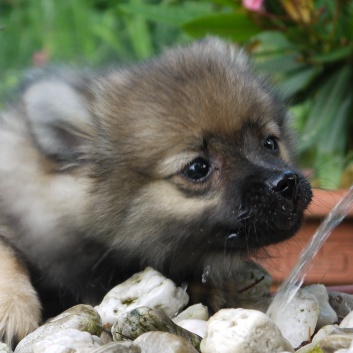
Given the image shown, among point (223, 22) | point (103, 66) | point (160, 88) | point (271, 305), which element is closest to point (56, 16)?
point (223, 22)

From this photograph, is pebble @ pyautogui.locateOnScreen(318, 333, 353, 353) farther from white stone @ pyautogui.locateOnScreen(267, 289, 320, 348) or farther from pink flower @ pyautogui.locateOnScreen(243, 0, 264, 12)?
pink flower @ pyautogui.locateOnScreen(243, 0, 264, 12)

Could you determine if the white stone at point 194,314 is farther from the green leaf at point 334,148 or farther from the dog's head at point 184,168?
the green leaf at point 334,148

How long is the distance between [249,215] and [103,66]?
1007mm

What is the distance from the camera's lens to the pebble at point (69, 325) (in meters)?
2.26

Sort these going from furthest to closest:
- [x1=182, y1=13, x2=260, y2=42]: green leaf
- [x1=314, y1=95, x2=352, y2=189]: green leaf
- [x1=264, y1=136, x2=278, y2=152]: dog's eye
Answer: [x1=182, y1=13, x2=260, y2=42]: green leaf, [x1=314, y1=95, x2=352, y2=189]: green leaf, [x1=264, y1=136, x2=278, y2=152]: dog's eye

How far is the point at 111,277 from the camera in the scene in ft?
9.36

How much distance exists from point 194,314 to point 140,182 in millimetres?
481

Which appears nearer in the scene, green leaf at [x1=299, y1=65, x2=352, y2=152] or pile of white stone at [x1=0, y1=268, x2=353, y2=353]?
pile of white stone at [x1=0, y1=268, x2=353, y2=353]

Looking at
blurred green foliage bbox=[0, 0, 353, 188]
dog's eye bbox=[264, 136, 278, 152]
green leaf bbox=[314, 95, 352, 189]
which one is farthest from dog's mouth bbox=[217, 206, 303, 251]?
green leaf bbox=[314, 95, 352, 189]

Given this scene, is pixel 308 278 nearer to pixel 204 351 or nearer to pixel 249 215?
pixel 249 215

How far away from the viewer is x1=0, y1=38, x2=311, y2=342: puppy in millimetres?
2664

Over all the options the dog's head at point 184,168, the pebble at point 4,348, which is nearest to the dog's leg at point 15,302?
the pebble at point 4,348

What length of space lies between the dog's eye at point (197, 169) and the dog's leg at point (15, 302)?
0.60m

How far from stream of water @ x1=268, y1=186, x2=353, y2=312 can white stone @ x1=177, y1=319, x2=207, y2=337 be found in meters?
0.23
